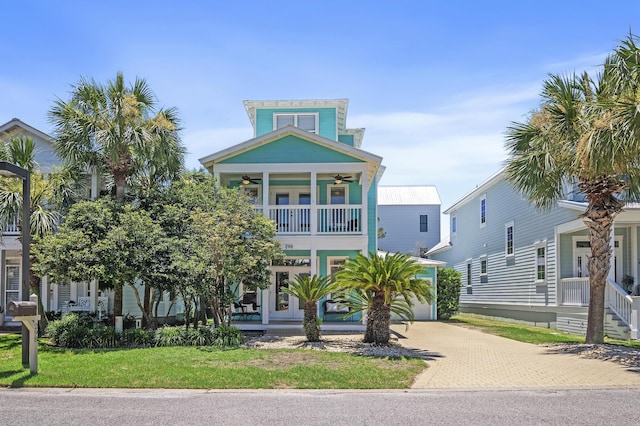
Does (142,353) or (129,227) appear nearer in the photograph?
(142,353)

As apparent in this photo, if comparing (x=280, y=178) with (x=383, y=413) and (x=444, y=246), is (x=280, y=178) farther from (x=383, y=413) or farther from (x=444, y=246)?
(x=444, y=246)

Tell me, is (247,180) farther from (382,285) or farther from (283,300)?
(382,285)

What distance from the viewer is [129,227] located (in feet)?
49.5

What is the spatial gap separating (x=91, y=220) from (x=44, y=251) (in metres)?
1.44

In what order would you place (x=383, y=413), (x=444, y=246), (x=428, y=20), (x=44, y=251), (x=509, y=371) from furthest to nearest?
(x=444, y=246) → (x=44, y=251) → (x=428, y=20) → (x=509, y=371) → (x=383, y=413)

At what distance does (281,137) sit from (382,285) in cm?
848

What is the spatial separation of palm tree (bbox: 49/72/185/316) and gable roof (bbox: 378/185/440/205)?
2855cm

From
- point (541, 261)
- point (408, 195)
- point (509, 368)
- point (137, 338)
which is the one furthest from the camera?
point (408, 195)

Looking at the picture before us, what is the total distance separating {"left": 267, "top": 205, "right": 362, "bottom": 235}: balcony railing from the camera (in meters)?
20.3

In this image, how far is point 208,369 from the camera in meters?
11.0

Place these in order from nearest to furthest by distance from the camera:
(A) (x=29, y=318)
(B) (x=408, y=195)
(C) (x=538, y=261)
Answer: (A) (x=29, y=318)
(C) (x=538, y=261)
(B) (x=408, y=195)

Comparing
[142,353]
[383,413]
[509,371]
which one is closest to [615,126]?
[509,371]

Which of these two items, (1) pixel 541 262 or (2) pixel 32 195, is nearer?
(2) pixel 32 195

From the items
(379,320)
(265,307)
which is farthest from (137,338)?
(379,320)
